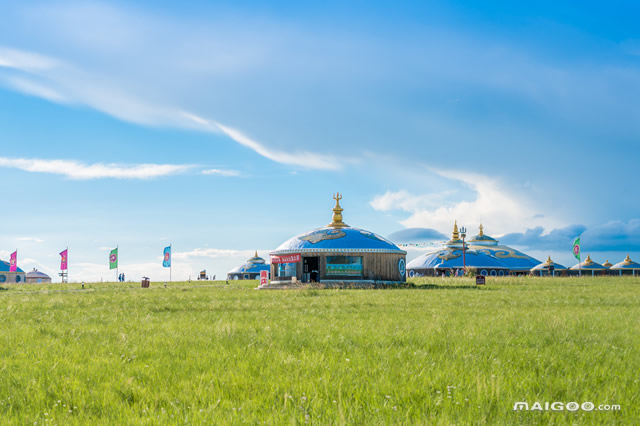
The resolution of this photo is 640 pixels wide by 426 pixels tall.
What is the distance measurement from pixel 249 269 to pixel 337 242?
229 feet

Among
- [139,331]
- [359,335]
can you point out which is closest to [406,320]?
[359,335]

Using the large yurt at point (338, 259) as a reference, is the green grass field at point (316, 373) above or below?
below

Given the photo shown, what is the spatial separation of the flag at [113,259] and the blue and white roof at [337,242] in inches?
1303

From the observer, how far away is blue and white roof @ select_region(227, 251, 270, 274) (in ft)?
362

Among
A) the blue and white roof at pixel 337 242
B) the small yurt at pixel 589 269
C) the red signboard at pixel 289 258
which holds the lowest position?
the small yurt at pixel 589 269

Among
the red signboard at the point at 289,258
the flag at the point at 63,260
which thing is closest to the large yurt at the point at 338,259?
the red signboard at the point at 289,258

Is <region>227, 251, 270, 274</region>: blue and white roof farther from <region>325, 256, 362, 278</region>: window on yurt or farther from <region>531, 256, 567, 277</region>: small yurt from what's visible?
<region>325, 256, 362, 278</region>: window on yurt

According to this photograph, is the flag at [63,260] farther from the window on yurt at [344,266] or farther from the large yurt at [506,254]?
the large yurt at [506,254]

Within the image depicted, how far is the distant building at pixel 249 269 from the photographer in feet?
358

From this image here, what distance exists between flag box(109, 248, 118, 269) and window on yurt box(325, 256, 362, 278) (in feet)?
127

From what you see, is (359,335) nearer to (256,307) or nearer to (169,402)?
(169,402)

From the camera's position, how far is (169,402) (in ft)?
18.4

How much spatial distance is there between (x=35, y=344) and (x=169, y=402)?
551 cm

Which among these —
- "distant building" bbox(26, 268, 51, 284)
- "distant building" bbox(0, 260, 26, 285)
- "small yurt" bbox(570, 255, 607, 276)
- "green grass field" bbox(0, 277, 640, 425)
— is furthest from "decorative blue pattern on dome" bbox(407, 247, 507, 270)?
"green grass field" bbox(0, 277, 640, 425)
